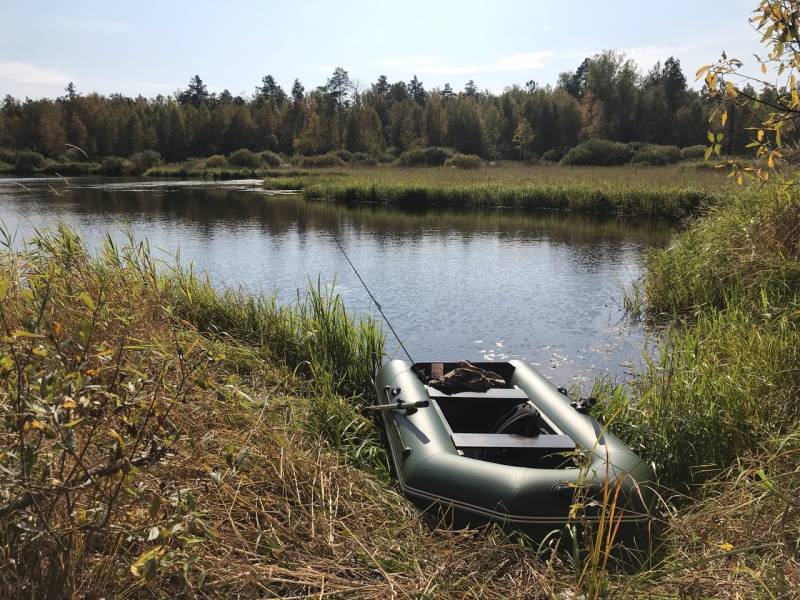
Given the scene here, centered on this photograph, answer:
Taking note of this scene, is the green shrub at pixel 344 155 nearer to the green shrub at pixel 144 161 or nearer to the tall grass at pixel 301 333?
the green shrub at pixel 144 161

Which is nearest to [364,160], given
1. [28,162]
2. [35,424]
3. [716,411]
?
[28,162]

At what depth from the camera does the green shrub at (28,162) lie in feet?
155

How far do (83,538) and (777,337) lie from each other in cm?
427

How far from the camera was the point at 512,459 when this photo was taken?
11.1ft

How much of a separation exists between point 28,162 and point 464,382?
53.9 metres

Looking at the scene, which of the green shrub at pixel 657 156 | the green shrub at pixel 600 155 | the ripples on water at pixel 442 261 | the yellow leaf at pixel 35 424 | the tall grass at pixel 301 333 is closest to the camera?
the yellow leaf at pixel 35 424

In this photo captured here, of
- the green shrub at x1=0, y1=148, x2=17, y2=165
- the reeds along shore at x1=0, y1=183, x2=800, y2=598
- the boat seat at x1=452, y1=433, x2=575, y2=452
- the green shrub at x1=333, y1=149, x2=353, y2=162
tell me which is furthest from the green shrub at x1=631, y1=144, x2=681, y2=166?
the green shrub at x1=0, y1=148, x2=17, y2=165

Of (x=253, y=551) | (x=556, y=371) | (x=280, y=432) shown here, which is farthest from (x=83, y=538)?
(x=556, y=371)

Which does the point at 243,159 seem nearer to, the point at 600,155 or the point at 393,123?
the point at 393,123

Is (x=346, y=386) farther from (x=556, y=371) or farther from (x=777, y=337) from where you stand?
(x=777, y=337)

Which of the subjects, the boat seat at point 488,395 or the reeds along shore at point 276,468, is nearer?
the reeds along shore at point 276,468

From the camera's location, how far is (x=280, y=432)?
3.43 m

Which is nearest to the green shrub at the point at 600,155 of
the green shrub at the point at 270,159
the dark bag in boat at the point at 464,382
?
the green shrub at the point at 270,159

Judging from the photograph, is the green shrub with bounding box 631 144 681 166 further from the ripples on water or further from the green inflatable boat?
the green inflatable boat
